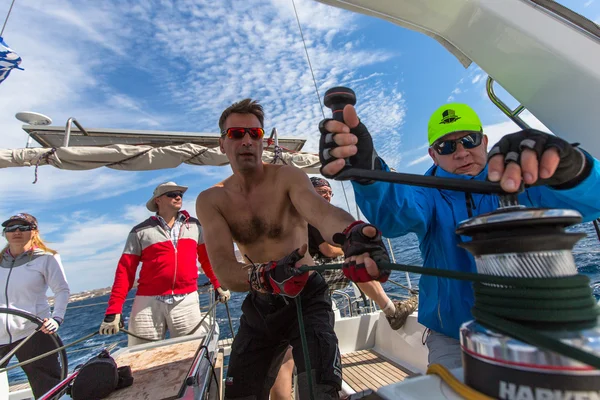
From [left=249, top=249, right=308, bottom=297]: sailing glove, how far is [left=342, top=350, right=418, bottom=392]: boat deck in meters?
2.64

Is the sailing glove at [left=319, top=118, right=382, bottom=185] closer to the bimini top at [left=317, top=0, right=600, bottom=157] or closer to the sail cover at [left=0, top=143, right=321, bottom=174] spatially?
the bimini top at [left=317, top=0, right=600, bottom=157]

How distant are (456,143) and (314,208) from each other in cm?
93

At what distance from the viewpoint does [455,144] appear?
162cm

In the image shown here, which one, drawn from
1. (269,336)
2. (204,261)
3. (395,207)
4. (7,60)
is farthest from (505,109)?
(7,60)

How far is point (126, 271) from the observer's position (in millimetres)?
3986

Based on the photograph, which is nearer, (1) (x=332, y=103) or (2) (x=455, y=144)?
(1) (x=332, y=103)

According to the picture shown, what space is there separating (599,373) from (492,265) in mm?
186

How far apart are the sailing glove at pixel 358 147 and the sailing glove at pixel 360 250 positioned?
0.28 metres

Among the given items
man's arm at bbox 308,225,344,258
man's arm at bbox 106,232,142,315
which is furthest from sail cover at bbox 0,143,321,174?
man's arm at bbox 308,225,344,258

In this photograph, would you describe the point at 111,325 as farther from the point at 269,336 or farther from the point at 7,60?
the point at 7,60

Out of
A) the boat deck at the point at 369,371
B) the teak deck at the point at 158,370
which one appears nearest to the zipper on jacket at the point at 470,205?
the teak deck at the point at 158,370

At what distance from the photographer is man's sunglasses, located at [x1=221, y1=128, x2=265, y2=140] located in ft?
7.97

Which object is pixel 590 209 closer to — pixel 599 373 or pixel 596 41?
pixel 596 41

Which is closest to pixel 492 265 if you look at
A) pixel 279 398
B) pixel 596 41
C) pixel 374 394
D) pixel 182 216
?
pixel 374 394
